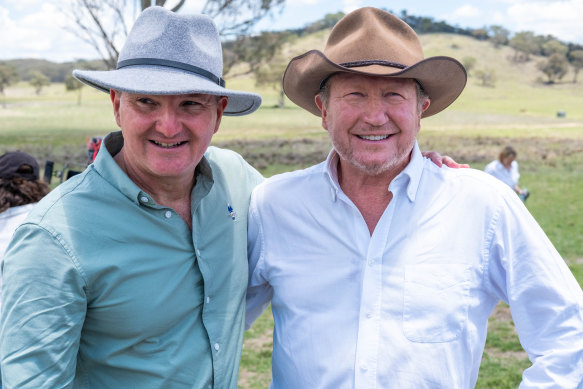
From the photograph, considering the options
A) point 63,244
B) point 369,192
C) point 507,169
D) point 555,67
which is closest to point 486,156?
point 507,169

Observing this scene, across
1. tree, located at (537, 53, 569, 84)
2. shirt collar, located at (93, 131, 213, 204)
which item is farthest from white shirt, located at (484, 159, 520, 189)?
tree, located at (537, 53, 569, 84)

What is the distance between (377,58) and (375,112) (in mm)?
238

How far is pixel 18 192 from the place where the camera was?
4379 mm

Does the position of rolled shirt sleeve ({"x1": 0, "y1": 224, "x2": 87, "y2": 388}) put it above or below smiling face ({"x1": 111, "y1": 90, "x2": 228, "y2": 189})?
below

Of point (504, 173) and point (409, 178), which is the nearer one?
point (409, 178)

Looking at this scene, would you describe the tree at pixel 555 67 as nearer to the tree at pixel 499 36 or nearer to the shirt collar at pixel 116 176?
the tree at pixel 499 36

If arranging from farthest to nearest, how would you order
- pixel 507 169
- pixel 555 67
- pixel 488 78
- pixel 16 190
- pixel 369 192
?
pixel 555 67 < pixel 488 78 < pixel 507 169 < pixel 16 190 < pixel 369 192

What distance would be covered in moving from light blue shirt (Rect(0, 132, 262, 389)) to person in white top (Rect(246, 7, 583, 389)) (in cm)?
32

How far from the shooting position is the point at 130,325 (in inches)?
81.0

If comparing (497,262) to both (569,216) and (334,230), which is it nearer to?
(334,230)

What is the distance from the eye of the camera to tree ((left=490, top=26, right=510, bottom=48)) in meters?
142

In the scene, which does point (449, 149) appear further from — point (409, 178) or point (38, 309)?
point (38, 309)

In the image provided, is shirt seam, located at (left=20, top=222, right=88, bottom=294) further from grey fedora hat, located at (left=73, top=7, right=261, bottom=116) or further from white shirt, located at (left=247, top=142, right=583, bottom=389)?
white shirt, located at (left=247, top=142, right=583, bottom=389)

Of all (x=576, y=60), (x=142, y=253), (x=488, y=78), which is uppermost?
(x=576, y=60)
